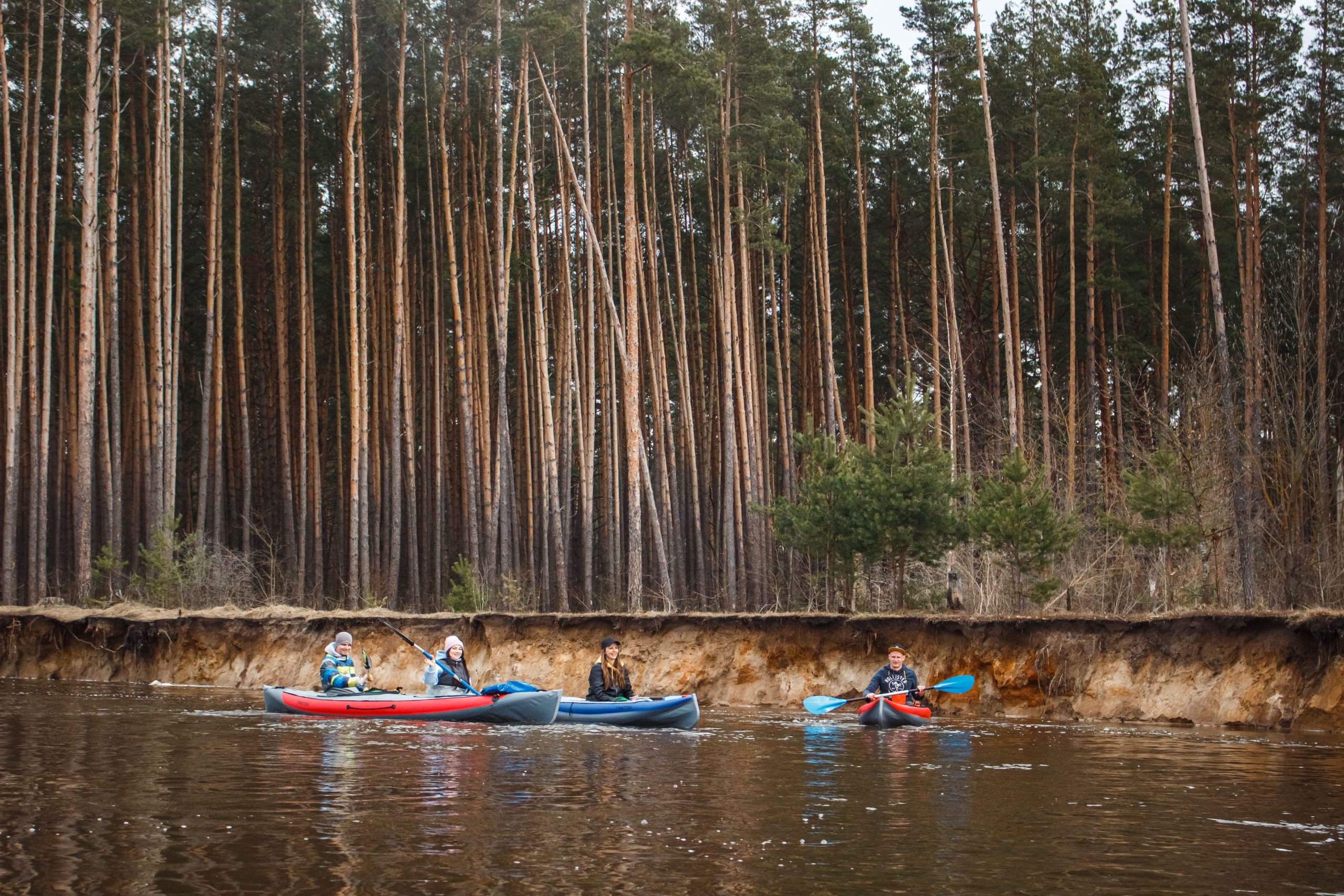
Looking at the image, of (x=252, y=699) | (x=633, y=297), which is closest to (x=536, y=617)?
(x=252, y=699)

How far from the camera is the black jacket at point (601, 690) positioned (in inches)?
679

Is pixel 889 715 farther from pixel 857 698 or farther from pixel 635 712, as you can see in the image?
pixel 635 712

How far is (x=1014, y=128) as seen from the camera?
105 ft

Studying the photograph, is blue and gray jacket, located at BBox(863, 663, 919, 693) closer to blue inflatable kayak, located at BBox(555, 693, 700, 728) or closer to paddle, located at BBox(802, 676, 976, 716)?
paddle, located at BBox(802, 676, 976, 716)

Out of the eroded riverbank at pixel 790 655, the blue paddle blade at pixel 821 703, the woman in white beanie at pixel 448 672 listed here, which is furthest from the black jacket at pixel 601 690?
the eroded riverbank at pixel 790 655

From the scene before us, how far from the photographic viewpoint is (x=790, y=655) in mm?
20516

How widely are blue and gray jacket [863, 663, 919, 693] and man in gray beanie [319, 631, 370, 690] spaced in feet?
23.0

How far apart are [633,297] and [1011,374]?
7493 millimetres

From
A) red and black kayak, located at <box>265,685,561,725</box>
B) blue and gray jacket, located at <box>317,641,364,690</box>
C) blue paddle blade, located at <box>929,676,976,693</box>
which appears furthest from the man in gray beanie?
blue paddle blade, located at <box>929,676,976,693</box>

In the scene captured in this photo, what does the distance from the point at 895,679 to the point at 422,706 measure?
6.11 metres

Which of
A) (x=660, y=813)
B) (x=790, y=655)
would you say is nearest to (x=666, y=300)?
(x=790, y=655)

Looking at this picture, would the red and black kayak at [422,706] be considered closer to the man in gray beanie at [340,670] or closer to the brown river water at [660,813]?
the man in gray beanie at [340,670]

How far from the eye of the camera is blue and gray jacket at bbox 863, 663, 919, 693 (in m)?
17.2

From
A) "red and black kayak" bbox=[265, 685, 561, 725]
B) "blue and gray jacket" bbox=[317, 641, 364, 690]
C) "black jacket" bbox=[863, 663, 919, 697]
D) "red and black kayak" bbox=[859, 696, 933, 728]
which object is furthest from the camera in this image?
"blue and gray jacket" bbox=[317, 641, 364, 690]
